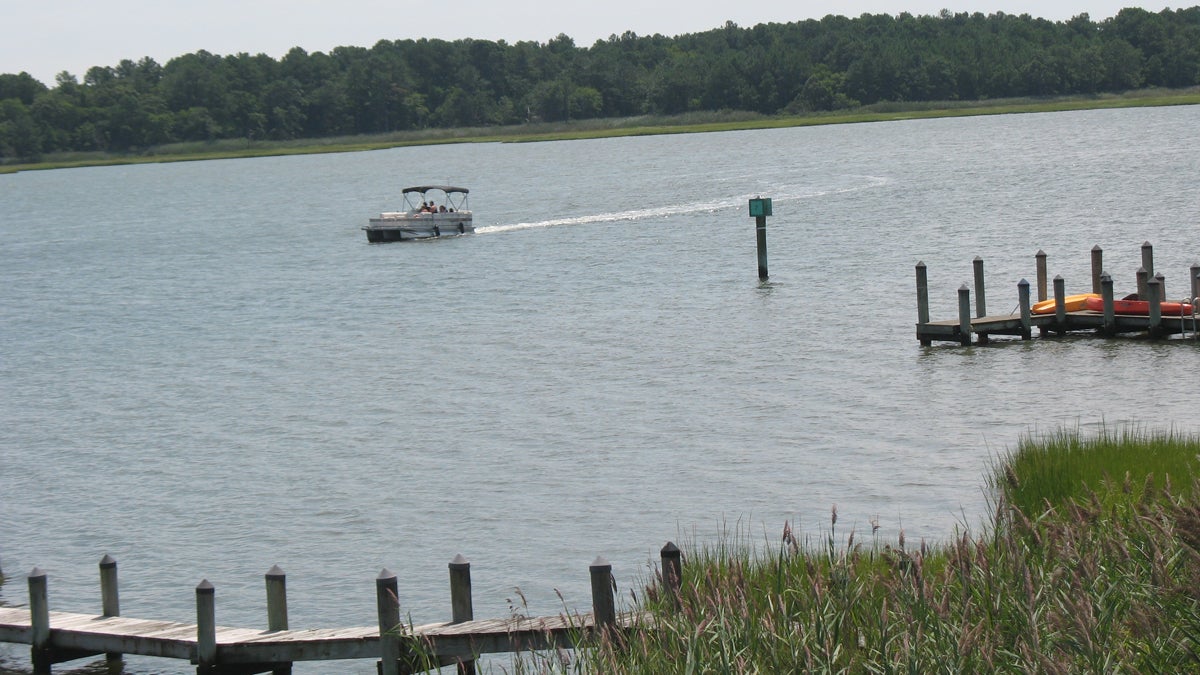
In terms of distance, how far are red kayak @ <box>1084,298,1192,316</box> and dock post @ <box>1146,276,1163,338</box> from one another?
0.65 ft

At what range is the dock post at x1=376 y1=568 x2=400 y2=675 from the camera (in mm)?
11445

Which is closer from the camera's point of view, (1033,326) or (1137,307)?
(1137,307)

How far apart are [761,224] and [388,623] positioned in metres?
31.6

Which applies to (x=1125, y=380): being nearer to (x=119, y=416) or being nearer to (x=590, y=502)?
(x=590, y=502)

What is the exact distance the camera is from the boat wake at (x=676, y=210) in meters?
73.9

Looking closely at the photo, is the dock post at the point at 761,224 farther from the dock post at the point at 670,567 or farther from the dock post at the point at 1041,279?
the dock post at the point at 670,567

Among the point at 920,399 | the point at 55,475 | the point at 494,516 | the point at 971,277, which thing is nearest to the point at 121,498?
the point at 55,475

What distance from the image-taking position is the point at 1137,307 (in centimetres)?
2805

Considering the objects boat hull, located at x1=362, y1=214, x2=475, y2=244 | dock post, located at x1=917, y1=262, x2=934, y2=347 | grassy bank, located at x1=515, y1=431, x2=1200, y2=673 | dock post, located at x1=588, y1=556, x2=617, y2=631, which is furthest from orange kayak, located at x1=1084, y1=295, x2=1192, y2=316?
boat hull, located at x1=362, y1=214, x2=475, y2=244

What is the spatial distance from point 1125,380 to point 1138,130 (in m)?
112

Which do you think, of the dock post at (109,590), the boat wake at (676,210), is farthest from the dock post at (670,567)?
the boat wake at (676,210)

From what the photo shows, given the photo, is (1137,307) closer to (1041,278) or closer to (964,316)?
(964,316)

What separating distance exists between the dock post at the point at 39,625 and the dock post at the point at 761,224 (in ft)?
92.2

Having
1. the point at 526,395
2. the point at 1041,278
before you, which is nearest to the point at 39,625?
the point at 526,395
